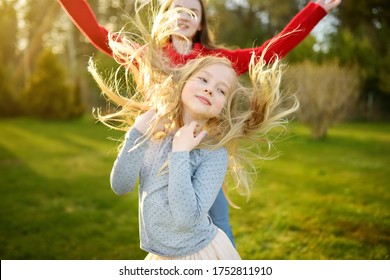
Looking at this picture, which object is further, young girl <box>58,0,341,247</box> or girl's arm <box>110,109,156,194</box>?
young girl <box>58,0,341,247</box>

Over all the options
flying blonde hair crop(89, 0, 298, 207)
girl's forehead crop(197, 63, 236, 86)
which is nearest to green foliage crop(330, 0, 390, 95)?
flying blonde hair crop(89, 0, 298, 207)

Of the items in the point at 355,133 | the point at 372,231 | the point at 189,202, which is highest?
the point at 189,202

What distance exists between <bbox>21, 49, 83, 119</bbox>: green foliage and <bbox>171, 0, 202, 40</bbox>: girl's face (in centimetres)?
1407

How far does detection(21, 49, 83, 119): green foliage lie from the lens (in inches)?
641

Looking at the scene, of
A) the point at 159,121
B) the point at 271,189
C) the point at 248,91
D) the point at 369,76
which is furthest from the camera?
the point at 369,76

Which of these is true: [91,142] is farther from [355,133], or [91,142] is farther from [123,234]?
[355,133]

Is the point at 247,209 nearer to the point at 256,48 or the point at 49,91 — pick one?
the point at 256,48

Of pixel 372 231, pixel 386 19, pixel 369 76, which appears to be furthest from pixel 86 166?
pixel 386 19

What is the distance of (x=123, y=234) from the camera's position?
13.6ft

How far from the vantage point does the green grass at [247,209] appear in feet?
12.2

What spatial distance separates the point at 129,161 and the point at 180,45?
1.24m

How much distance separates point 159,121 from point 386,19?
58.0 ft

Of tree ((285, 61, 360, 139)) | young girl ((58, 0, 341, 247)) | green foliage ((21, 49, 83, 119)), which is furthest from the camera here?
green foliage ((21, 49, 83, 119))

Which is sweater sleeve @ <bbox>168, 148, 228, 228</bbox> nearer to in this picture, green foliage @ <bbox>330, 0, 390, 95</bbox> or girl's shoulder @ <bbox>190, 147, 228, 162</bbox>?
girl's shoulder @ <bbox>190, 147, 228, 162</bbox>
